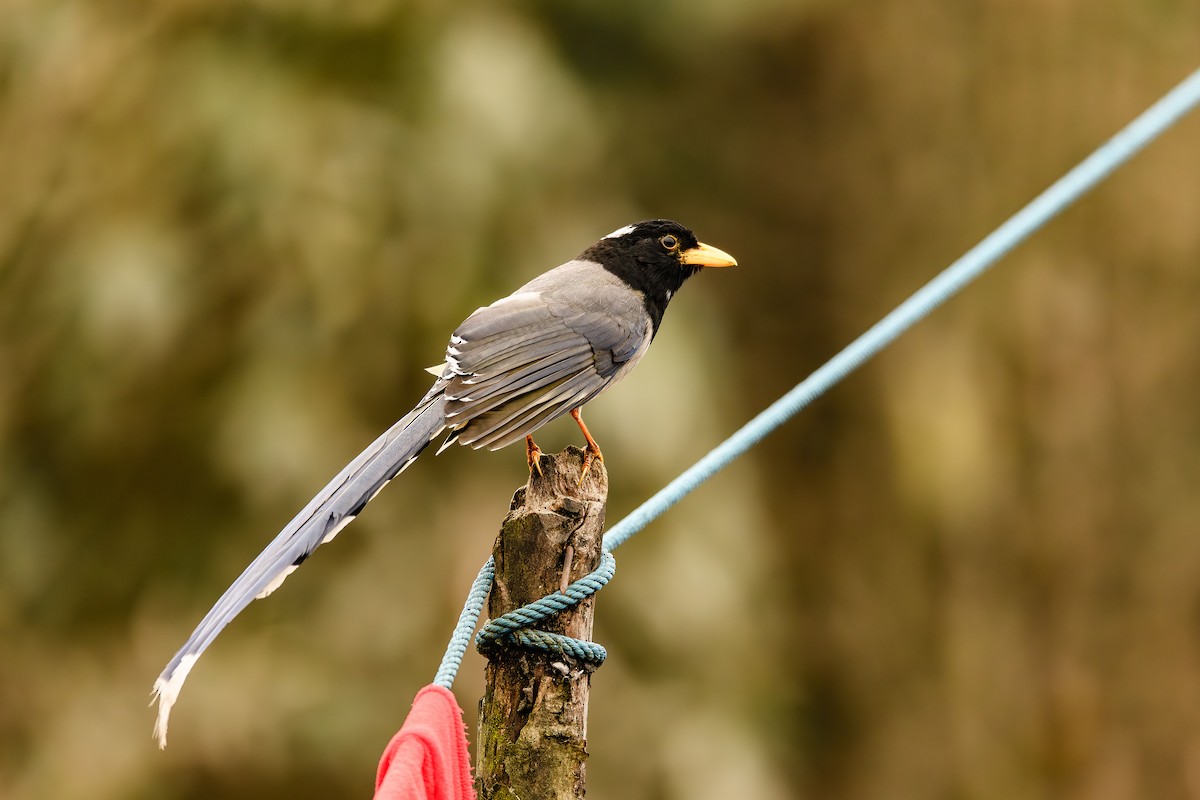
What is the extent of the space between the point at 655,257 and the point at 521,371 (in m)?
0.77

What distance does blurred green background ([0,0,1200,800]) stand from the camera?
18.2 ft

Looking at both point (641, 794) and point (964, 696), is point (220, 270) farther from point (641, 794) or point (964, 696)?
point (964, 696)

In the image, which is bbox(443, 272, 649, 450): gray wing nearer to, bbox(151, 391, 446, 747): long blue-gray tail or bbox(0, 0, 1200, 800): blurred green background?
bbox(151, 391, 446, 747): long blue-gray tail

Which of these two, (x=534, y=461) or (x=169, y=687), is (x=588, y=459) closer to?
(x=534, y=461)

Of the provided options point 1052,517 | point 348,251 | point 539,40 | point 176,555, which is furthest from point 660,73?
point 176,555

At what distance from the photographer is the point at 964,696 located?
6.06 metres

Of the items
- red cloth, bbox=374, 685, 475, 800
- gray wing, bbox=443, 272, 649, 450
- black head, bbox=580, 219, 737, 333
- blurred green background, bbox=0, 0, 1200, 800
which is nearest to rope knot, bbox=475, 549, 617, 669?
red cloth, bbox=374, 685, 475, 800

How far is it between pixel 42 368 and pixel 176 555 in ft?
3.36

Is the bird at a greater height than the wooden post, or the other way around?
the bird

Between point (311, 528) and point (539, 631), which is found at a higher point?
point (311, 528)

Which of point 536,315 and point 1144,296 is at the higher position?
point 1144,296

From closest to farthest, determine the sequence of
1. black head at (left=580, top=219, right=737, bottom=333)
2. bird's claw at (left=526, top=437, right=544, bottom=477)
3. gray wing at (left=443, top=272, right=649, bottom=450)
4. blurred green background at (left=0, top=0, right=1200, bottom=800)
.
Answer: bird's claw at (left=526, top=437, right=544, bottom=477)
gray wing at (left=443, top=272, right=649, bottom=450)
black head at (left=580, top=219, right=737, bottom=333)
blurred green background at (left=0, top=0, right=1200, bottom=800)

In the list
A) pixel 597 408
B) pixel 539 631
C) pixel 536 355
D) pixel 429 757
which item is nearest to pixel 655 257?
pixel 536 355

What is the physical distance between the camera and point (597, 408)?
5645mm
